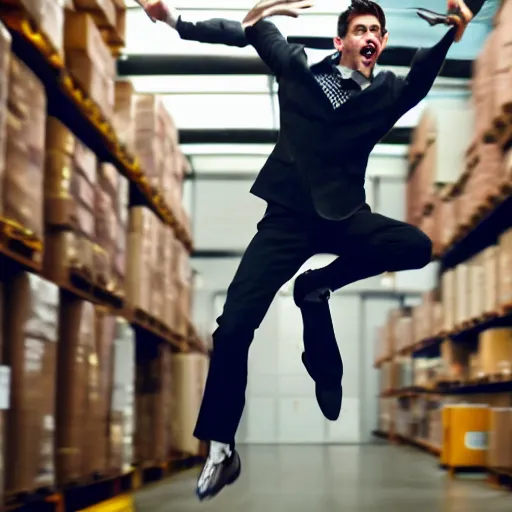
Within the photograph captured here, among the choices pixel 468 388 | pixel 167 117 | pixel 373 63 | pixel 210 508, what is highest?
pixel 167 117

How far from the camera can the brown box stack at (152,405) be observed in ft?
Answer: 24.3

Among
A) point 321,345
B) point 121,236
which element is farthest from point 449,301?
point 321,345

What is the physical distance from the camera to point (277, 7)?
212 centimetres

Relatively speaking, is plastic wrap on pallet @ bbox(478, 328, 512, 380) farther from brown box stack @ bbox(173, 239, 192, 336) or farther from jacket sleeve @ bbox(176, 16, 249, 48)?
jacket sleeve @ bbox(176, 16, 249, 48)

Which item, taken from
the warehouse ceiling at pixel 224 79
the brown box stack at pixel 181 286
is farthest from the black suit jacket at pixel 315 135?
the brown box stack at pixel 181 286

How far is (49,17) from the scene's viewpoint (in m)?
4.47

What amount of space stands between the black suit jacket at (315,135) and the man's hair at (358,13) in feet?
0.38

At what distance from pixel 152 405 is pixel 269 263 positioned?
221 inches

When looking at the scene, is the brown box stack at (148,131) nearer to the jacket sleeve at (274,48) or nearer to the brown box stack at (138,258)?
the brown box stack at (138,258)

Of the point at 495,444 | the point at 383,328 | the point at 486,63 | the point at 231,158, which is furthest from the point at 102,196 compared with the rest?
the point at 383,328

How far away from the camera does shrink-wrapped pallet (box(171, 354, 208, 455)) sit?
830 cm

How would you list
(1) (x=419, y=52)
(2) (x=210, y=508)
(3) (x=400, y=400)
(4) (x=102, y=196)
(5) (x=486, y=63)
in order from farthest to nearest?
1. (3) (x=400, y=400)
2. (5) (x=486, y=63)
3. (4) (x=102, y=196)
4. (2) (x=210, y=508)
5. (1) (x=419, y=52)

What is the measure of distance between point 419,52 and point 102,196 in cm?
360

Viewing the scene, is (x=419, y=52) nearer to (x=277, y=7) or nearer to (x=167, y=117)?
(x=277, y=7)
